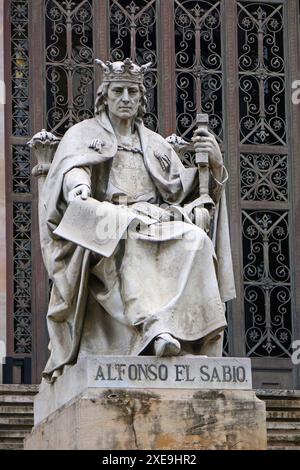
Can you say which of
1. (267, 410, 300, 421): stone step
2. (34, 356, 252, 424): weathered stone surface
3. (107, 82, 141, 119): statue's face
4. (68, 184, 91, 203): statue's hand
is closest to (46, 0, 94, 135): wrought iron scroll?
(267, 410, 300, 421): stone step

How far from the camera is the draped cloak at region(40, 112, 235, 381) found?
14109mm

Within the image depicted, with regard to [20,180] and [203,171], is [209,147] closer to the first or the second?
[203,171]

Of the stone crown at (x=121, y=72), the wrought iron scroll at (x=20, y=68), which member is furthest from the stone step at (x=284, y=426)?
the stone crown at (x=121, y=72)

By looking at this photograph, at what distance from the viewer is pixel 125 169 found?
15.0 metres

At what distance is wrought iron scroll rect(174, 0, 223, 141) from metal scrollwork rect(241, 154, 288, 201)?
39cm

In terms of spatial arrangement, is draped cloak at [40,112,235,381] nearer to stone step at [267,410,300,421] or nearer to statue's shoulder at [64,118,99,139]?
statue's shoulder at [64,118,99,139]

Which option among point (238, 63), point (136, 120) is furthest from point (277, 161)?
point (136, 120)

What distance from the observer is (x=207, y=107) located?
20.3m

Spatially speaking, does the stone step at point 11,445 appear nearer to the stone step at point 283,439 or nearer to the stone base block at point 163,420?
the stone step at point 283,439

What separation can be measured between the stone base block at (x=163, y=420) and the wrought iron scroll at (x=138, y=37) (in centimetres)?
658

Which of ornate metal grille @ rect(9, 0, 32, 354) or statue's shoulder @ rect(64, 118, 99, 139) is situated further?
ornate metal grille @ rect(9, 0, 32, 354)

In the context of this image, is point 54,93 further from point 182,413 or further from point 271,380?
point 182,413

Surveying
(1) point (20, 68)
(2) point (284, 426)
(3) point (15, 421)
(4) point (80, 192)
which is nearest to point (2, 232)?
(1) point (20, 68)
